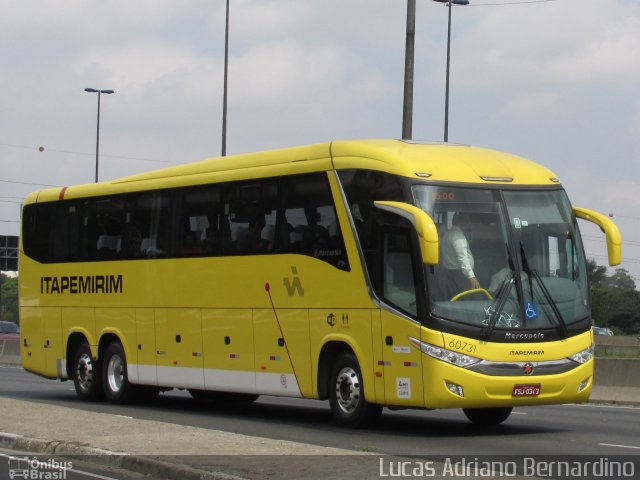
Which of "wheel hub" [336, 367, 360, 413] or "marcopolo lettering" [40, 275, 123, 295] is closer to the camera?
"wheel hub" [336, 367, 360, 413]

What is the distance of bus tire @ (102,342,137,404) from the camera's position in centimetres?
2256

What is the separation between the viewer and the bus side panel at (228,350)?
63.5 feet

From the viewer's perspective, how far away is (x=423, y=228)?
15.4 m

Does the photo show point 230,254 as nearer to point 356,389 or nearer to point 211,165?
point 211,165

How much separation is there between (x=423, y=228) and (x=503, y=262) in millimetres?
1424

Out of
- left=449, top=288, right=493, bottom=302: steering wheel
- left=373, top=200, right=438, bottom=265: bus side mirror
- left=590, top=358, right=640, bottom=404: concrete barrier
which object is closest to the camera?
left=373, top=200, right=438, bottom=265: bus side mirror

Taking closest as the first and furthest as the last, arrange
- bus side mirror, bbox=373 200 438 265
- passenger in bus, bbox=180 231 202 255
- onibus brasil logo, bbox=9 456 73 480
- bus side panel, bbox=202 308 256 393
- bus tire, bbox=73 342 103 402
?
1. onibus brasil logo, bbox=9 456 73 480
2. bus side mirror, bbox=373 200 438 265
3. bus side panel, bbox=202 308 256 393
4. passenger in bus, bbox=180 231 202 255
5. bus tire, bbox=73 342 103 402

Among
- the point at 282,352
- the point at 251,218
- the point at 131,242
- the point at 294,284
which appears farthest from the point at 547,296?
the point at 131,242

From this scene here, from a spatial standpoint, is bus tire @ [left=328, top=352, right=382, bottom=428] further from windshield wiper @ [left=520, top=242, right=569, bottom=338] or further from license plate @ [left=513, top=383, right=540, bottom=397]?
windshield wiper @ [left=520, top=242, right=569, bottom=338]

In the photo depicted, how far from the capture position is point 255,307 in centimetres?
1912

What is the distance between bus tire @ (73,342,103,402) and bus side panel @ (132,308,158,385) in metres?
1.12

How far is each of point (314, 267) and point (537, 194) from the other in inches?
124

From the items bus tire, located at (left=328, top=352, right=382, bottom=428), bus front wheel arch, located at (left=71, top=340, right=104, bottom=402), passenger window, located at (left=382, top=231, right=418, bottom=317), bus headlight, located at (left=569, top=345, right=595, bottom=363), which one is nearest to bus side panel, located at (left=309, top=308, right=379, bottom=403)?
bus tire, located at (left=328, top=352, right=382, bottom=428)

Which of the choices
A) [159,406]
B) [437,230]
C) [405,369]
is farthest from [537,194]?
[159,406]
